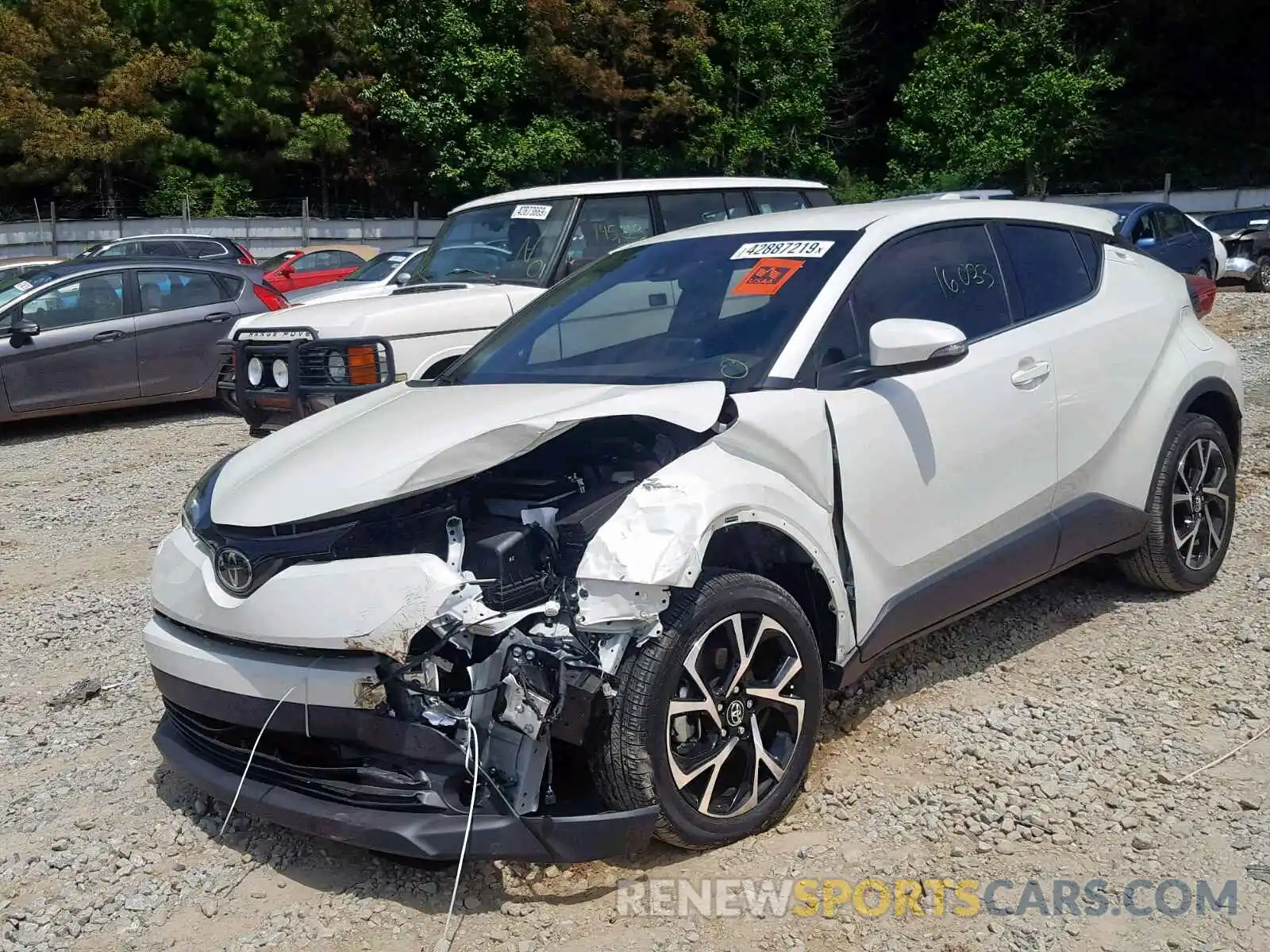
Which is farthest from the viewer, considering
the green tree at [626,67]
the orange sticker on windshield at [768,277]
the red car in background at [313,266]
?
the green tree at [626,67]

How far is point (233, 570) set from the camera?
3.25 m

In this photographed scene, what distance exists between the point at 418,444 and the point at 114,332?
8.32 m

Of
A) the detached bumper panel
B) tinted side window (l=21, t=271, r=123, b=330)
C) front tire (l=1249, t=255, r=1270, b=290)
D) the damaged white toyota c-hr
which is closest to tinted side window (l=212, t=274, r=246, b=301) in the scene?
tinted side window (l=21, t=271, r=123, b=330)

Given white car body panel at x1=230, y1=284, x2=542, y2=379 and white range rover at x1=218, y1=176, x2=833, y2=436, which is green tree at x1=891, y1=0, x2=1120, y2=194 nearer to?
white range rover at x1=218, y1=176, x2=833, y2=436

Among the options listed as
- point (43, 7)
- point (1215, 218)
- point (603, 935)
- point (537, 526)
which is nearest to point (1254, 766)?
point (603, 935)

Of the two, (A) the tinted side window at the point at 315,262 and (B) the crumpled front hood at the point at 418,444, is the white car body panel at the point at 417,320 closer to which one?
(B) the crumpled front hood at the point at 418,444

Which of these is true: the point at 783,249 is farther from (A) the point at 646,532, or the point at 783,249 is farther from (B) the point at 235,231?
(B) the point at 235,231

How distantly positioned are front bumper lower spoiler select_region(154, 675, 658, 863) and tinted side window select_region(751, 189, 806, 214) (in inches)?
252

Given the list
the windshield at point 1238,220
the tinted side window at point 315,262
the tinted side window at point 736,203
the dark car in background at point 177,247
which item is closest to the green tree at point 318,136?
the dark car in background at point 177,247

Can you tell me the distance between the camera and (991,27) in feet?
98.9

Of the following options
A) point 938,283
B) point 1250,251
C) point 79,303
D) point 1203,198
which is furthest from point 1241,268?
point 938,283

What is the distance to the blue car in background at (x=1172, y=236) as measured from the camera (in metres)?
16.0

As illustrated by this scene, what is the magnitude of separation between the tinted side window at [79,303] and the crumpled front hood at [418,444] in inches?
303

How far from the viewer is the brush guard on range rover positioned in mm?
6348
